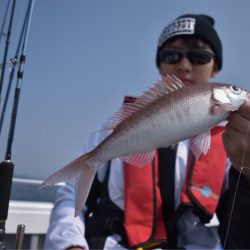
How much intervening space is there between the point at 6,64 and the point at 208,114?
98cm

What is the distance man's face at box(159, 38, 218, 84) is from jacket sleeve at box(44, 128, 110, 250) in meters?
1.15

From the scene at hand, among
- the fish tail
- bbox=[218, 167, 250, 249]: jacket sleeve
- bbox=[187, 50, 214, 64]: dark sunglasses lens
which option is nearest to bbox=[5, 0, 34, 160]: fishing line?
the fish tail

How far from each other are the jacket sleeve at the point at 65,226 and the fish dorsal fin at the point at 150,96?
2.74ft

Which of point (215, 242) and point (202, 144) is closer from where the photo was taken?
point (202, 144)

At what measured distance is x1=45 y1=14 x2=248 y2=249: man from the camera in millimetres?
2131

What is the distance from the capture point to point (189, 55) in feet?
8.18

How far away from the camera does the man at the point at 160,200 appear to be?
213 cm

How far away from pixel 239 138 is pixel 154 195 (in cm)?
90

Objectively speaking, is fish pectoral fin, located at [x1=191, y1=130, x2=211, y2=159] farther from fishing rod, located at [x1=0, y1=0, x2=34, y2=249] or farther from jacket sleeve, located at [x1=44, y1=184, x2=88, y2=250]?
jacket sleeve, located at [x1=44, y1=184, x2=88, y2=250]

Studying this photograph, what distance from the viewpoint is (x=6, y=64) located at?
63.8 inches

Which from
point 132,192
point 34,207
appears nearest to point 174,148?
point 132,192

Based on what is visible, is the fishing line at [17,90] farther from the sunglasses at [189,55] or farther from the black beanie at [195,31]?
the black beanie at [195,31]

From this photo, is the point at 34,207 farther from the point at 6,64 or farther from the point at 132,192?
the point at 6,64

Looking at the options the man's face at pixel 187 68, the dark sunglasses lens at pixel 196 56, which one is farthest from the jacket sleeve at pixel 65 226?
the dark sunglasses lens at pixel 196 56
